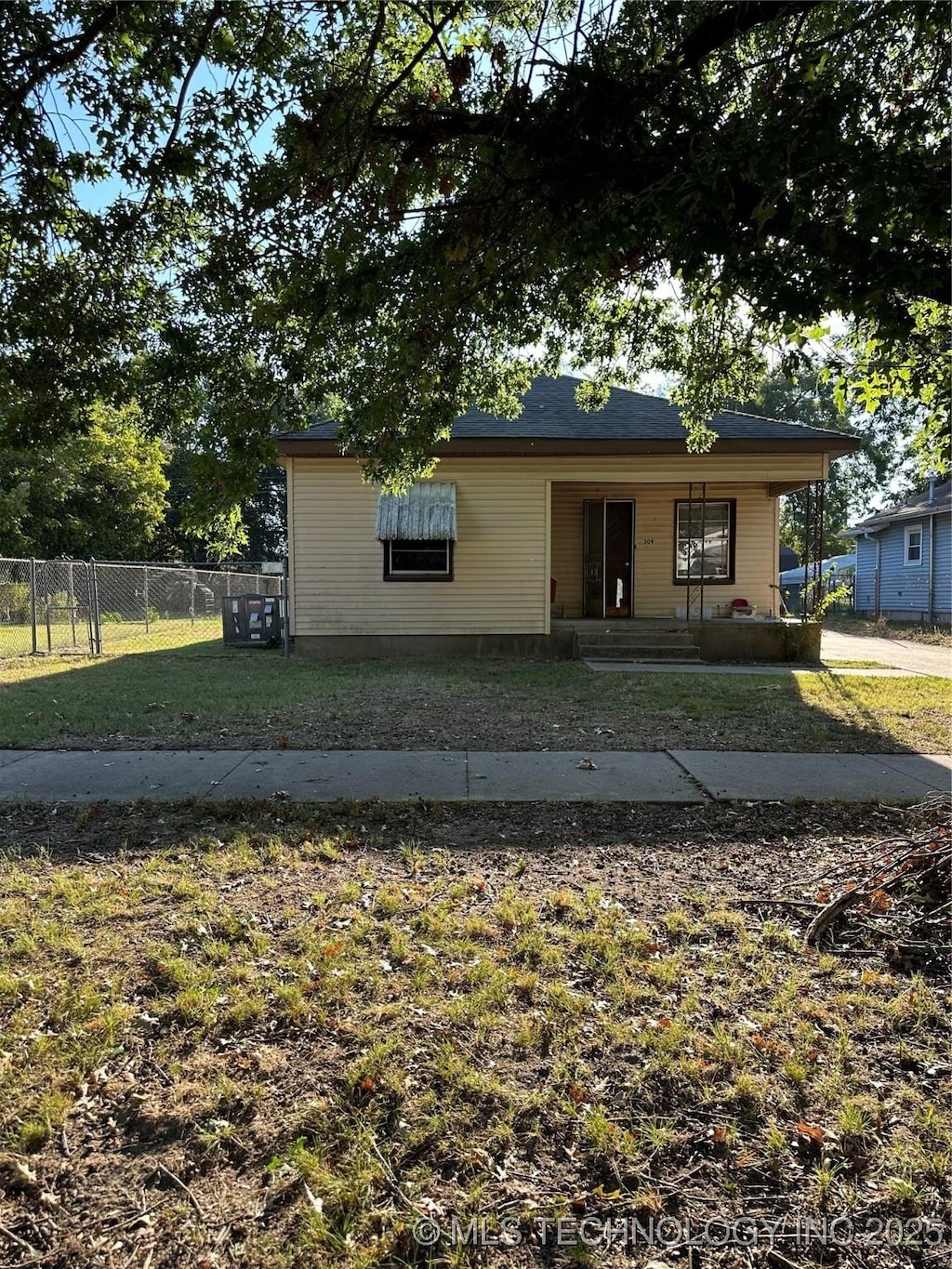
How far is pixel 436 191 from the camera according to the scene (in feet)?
14.9

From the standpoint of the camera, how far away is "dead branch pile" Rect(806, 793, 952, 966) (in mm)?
3137

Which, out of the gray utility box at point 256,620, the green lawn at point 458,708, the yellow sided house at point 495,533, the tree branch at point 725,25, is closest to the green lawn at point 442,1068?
the green lawn at point 458,708

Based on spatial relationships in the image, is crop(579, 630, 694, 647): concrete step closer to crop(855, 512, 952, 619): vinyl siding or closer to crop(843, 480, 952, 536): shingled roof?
crop(843, 480, 952, 536): shingled roof

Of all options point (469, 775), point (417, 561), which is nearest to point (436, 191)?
point (469, 775)

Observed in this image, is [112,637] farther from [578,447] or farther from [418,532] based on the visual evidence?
[578,447]

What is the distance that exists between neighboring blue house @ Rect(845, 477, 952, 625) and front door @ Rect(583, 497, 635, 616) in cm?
1438

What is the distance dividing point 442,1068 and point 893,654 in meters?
15.3

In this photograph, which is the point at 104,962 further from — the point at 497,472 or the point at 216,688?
the point at 497,472

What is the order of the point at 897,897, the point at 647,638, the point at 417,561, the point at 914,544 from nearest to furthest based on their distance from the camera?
1. the point at 897,897
2. the point at 647,638
3. the point at 417,561
4. the point at 914,544

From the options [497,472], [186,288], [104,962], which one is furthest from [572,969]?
[497,472]

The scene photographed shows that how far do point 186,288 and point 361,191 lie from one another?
1.13 metres

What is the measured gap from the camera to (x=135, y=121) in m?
3.85

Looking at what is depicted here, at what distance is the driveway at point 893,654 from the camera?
12398 mm

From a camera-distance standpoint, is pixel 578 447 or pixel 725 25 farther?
pixel 578 447
